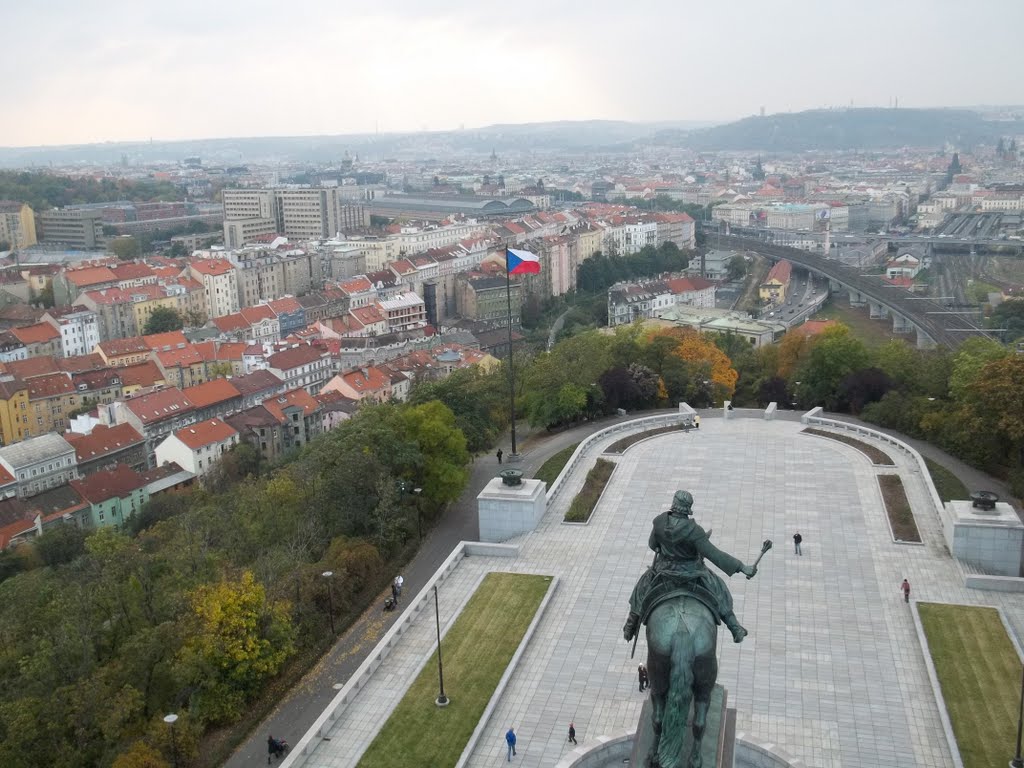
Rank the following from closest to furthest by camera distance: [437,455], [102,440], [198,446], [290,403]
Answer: [437,455], [198,446], [102,440], [290,403]

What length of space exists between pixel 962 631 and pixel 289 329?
250ft

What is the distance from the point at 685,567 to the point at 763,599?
46.3 ft

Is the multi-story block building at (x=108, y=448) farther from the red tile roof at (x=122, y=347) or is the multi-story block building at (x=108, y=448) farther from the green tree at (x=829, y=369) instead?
the green tree at (x=829, y=369)

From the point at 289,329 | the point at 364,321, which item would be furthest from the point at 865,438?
the point at 289,329

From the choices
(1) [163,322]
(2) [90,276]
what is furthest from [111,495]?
(2) [90,276]

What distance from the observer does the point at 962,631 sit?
2653 cm

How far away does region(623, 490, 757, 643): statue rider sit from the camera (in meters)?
15.5

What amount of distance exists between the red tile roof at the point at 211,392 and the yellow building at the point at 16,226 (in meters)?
84.4

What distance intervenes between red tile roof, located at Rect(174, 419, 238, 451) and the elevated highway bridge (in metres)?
46.9

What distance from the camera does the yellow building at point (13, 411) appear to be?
6850 centimetres

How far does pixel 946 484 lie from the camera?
3772 centimetres

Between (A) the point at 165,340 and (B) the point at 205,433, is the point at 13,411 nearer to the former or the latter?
(A) the point at 165,340

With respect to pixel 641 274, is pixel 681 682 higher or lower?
higher

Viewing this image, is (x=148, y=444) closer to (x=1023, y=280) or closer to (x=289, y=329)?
(x=289, y=329)
